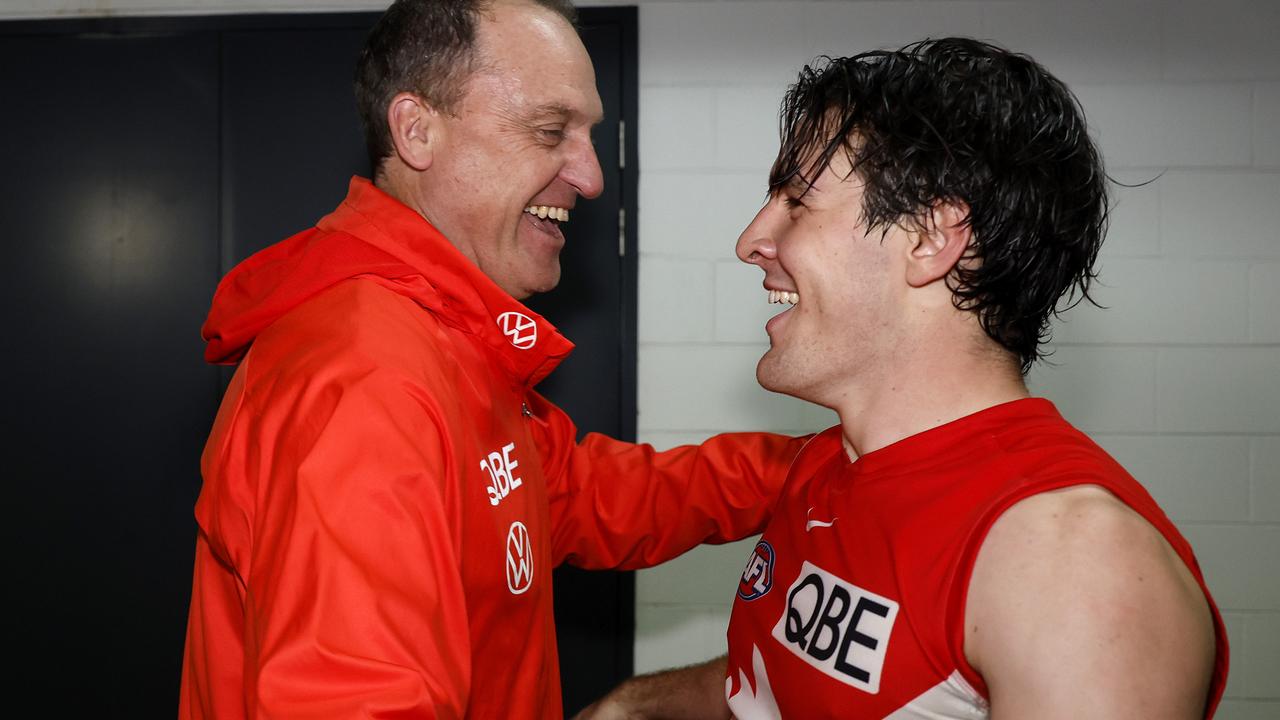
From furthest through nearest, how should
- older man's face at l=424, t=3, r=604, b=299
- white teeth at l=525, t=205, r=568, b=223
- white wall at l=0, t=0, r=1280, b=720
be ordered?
white wall at l=0, t=0, r=1280, b=720 → white teeth at l=525, t=205, r=568, b=223 → older man's face at l=424, t=3, r=604, b=299

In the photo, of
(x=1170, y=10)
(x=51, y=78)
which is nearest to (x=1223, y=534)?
(x=1170, y=10)

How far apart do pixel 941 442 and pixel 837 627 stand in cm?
24

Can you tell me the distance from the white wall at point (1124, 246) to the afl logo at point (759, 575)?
0.99 meters

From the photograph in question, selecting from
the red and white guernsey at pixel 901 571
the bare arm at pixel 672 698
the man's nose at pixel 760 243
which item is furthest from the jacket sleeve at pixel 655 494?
the man's nose at pixel 760 243

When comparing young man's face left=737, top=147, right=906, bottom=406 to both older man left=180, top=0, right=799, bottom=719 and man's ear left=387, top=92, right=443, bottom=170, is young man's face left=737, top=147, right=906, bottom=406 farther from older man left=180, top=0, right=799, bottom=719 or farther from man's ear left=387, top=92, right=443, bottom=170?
man's ear left=387, top=92, right=443, bottom=170

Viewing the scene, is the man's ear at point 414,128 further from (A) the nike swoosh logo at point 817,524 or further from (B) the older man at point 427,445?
(A) the nike swoosh logo at point 817,524

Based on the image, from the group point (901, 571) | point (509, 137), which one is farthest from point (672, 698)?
point (509, 137)

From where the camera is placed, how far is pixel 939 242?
1.05 metres

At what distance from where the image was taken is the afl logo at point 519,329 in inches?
48.0

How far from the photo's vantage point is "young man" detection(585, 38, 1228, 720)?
80 centimetres

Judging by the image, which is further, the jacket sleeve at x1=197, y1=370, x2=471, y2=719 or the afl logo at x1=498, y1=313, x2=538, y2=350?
the afl logo at x1=498, y1=313, x2=538, y2=350

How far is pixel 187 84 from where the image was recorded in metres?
2.26

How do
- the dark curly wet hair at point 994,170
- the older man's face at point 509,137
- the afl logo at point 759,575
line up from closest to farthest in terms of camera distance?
the dark curly wet hair at point 994,170 → the afl logo at point 759,575 → the older man's face at point 509,137

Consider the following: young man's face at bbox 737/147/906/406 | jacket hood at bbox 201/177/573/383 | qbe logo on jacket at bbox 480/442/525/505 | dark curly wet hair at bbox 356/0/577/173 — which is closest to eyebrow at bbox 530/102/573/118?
dark curly wet hair at bbox 356/0/577/173
